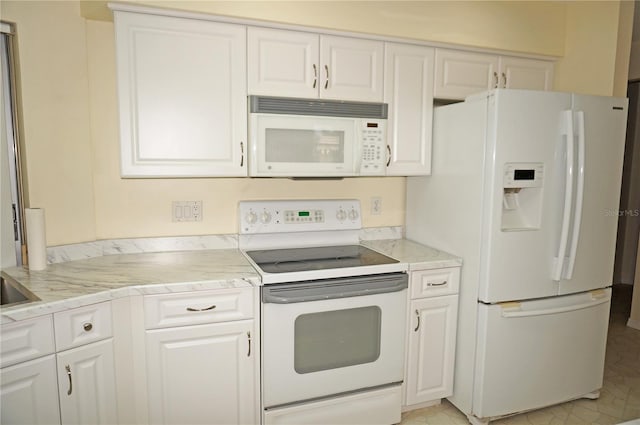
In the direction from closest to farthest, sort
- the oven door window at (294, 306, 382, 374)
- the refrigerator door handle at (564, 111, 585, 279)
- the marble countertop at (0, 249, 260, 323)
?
the marble countertop at (0, 249, 260, 323), the oven door window at (294, 306, 382, 374), the refrigerator door handle at (564, 111, 585, 279)

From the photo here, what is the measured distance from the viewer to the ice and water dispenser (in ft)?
7.14

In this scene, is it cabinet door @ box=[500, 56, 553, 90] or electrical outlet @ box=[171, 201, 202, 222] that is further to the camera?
cabinet door @ box=[500, 56, 553, 90]

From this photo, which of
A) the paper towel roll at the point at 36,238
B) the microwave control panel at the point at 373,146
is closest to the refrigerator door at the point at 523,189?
the microwave control panel at the point at 373,146

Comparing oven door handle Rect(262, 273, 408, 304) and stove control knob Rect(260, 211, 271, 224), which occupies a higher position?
stove control knob Rect(260, 211, 271, 224)

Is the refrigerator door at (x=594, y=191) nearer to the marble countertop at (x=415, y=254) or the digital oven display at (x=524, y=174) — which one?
the digital oven display at (x=524, y=174)

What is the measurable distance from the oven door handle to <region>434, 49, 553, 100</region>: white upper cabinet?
1.15 m

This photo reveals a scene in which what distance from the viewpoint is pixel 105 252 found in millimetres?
2322

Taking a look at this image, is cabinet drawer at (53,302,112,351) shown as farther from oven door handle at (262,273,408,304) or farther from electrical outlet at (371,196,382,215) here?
electrical outlet at (371,196,382,215)

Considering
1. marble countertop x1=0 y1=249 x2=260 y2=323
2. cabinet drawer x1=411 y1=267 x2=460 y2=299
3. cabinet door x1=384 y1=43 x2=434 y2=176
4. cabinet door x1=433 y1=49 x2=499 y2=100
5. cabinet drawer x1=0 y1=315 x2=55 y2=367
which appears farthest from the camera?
cabinet door x1=433 y1=49 x2=499 y2=100

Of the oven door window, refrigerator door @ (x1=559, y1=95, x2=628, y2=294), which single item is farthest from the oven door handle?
refrigerator door @ (x1=559, y1=95, x2=628, y2=294)

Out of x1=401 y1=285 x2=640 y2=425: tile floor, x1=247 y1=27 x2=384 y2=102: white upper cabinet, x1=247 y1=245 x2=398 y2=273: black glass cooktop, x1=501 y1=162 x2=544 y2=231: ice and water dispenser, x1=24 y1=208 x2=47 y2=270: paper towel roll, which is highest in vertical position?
x1=247 y1=27 x2=384 y2=102: white upper cabinet

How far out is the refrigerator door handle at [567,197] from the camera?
2.19m

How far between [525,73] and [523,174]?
94 centimetres

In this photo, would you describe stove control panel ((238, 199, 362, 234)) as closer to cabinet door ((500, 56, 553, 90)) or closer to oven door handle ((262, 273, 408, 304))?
oven door handle ((262, 273, 408, 304))
